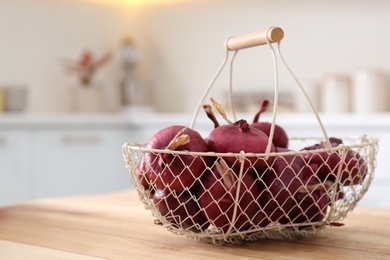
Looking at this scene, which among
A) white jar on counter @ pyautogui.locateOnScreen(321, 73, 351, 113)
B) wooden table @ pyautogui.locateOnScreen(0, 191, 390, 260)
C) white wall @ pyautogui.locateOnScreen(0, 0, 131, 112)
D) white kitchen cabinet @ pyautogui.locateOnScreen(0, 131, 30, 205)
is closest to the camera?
wooden table @ pyautogui.locateOnScreen(0, 191, 390, 260)

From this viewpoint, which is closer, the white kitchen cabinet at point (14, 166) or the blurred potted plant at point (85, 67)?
the white kitchen cabinet at point (14, 166)

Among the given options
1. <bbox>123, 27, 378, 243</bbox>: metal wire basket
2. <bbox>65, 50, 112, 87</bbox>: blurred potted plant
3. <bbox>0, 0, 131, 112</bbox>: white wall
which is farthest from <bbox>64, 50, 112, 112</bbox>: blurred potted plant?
<bbox>123, 27, 378, 243</bbox>: metal wire basket

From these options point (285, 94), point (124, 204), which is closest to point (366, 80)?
point (285, 94)

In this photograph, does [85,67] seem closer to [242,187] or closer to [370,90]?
[370,90]

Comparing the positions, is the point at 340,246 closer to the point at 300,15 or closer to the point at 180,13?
the point at 300,15

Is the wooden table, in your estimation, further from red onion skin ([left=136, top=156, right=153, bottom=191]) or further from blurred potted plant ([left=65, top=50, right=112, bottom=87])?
blurred potted plant ([left=65, top=50, right=112, bottom=87])

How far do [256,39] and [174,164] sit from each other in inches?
8.8

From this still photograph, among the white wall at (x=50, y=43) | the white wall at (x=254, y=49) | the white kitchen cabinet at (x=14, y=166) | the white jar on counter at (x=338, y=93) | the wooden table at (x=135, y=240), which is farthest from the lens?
the white wall at (x=50, y=43)

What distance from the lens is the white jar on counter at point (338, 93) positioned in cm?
326

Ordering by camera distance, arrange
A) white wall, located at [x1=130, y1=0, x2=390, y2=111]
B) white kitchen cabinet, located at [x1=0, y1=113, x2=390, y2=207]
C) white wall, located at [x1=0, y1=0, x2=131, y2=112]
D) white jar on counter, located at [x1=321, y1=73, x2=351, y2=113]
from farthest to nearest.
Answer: white wall, located at [x1=0, y1=0, x2=131, y2=112], white wall, located at [x1=130, y1=0, x2=390, y2=111], white jar on counter, located at [x1=321, y1=73, x2=351, y2=113], white kitchen cabinet, located at [x1=0, y1=113, x2=390, y2=207]

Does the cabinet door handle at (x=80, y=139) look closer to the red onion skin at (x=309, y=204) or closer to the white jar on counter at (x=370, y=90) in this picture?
the white jar on counter at (x=370, y=90)

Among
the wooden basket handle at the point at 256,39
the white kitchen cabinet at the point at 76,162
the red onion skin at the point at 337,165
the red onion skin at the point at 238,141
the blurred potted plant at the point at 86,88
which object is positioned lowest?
the white kitchen cabinet at the point at 76,162

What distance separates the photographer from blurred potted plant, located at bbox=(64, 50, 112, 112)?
3880 millimetres

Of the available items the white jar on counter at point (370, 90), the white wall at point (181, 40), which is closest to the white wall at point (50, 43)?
the white wall at point (181, 40)
